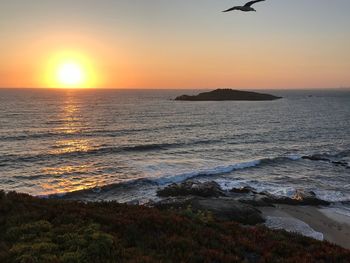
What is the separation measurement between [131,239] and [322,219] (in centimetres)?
1865

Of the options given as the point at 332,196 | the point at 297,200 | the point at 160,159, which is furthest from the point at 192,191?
the point at 160,159

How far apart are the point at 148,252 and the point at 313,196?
24150mm

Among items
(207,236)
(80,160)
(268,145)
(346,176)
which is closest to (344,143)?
(268,145)

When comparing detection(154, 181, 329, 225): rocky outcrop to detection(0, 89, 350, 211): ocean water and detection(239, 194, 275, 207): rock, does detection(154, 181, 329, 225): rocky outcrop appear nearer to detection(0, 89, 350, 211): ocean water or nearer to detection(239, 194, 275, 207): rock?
detection(239, 194, 275, 207): rock

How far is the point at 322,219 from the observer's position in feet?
90.2

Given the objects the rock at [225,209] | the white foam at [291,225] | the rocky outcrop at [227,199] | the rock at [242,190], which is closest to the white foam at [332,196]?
the rocky outcrop at [227,199]

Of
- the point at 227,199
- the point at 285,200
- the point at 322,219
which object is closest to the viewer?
the point at 322,219

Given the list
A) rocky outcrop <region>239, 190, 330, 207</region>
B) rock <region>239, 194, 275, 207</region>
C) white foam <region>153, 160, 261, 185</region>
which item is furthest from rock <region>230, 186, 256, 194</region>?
white foam <region>153, 160, 261, 185</region>

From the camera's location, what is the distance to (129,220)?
14.6 meters

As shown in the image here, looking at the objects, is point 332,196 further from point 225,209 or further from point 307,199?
point 225,209

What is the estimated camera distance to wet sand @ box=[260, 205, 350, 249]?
24422mm

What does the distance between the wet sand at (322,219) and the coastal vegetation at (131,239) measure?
10231 millimetres

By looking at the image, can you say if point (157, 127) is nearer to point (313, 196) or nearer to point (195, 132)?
point (195, 132)

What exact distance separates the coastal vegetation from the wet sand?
1023 cm
